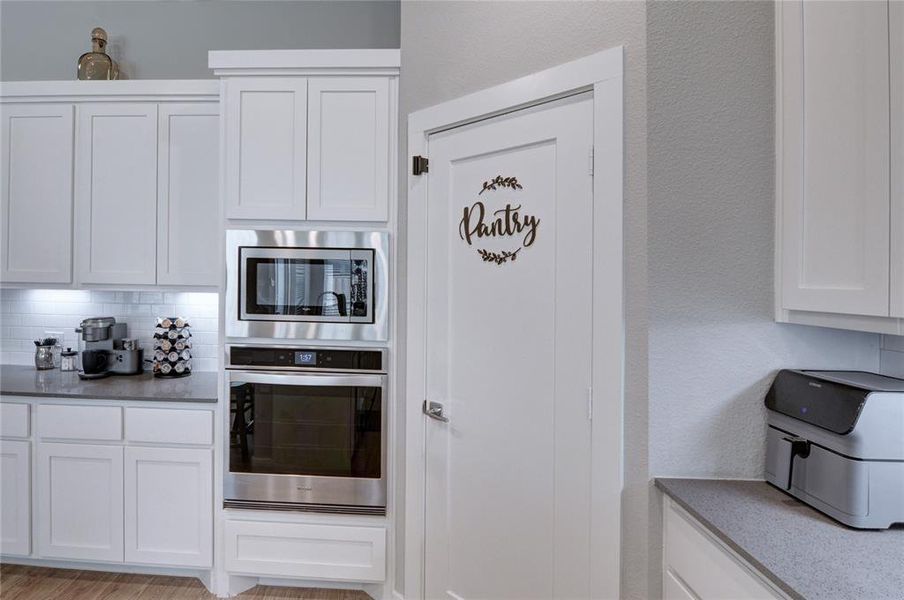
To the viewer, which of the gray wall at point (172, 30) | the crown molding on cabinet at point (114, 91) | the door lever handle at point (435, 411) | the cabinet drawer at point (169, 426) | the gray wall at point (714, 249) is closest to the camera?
the gray wall at point (714, 249)

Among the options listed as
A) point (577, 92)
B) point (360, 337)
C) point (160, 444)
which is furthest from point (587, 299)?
point (160, 444)

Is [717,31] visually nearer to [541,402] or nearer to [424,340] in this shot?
[541,402]

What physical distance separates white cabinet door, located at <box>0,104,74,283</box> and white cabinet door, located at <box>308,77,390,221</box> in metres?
1.42

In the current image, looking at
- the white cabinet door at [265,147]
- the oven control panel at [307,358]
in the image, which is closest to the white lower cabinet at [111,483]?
the oven control panel at [307,358]

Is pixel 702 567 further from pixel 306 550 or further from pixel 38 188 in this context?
pixel 38 188

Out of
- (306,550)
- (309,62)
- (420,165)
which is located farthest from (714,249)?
(306,550)

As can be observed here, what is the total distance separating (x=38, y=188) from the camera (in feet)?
8.70

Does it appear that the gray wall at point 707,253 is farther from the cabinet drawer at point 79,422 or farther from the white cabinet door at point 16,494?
the white cabinet door at point 16,494

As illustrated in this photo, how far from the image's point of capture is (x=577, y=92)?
1.56 m

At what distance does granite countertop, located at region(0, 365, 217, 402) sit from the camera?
2.35 metres

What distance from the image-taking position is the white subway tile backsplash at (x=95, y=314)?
2.89 meters

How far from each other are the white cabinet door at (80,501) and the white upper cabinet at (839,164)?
276 cm

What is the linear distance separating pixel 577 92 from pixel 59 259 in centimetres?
268

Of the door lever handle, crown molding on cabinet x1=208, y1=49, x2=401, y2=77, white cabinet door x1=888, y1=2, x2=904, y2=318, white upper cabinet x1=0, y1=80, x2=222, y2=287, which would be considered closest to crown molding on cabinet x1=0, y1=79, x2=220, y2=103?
white upper cabinet x1=0, y1=80, x2=222, y2=287
